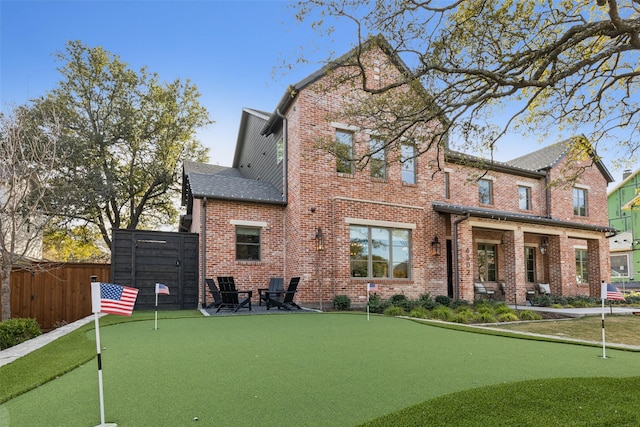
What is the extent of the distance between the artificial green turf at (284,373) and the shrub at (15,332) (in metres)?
1.47

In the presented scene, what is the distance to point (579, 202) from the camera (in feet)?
67.9

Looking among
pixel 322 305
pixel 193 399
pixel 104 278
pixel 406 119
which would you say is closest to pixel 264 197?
pixel 322 305

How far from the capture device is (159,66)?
888 inches

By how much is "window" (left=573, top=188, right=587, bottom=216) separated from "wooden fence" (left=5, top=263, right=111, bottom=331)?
21.2m

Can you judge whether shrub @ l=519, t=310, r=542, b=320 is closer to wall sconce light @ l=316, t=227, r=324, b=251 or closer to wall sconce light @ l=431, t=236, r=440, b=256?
wall sconce light @ l=431, t=236, r=440, b=256

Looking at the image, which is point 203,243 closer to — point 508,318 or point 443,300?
point 443,300

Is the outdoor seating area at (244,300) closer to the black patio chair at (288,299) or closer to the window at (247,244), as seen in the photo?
the black patio chair at (288,299)

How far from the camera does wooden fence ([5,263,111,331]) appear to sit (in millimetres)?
12117

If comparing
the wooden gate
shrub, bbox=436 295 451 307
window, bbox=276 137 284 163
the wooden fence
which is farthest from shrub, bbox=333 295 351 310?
the wooden fence

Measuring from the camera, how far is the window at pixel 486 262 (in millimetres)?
17859

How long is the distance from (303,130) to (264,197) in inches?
105

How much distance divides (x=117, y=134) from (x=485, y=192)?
60.5ft

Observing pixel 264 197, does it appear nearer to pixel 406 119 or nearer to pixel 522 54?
pixel 406 119

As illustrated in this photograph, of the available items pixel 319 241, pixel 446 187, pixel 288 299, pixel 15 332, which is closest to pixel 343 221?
pixel 319 241
